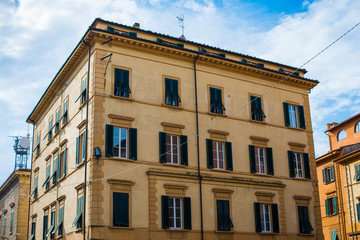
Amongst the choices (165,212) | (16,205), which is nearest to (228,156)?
(165,212)

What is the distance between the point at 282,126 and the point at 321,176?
65.0 ft

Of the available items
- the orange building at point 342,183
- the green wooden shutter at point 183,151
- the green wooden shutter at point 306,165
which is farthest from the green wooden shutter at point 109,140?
the orange building at point 342,183

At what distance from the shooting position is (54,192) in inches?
1308

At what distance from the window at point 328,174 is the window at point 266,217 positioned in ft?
65.5

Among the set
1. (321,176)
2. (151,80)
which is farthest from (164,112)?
(321,176)

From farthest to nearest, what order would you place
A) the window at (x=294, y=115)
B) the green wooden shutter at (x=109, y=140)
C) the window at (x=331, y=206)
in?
1. the window at (x=331, y=206)
2. the window at (x=294, y=115)
3. the green wooden shutter at (x=109, y=140)

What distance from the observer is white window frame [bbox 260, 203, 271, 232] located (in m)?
31.9

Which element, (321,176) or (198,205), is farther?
(321,176)

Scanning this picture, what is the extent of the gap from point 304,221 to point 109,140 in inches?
613

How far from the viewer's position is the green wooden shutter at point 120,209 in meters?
26.4

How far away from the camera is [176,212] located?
2872 cm

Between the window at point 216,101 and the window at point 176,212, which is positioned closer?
the window at point 176,212

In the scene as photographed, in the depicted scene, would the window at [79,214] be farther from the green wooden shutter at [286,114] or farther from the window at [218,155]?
the green wooden shutter at [286,114]

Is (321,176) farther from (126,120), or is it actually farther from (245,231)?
(126,120)
